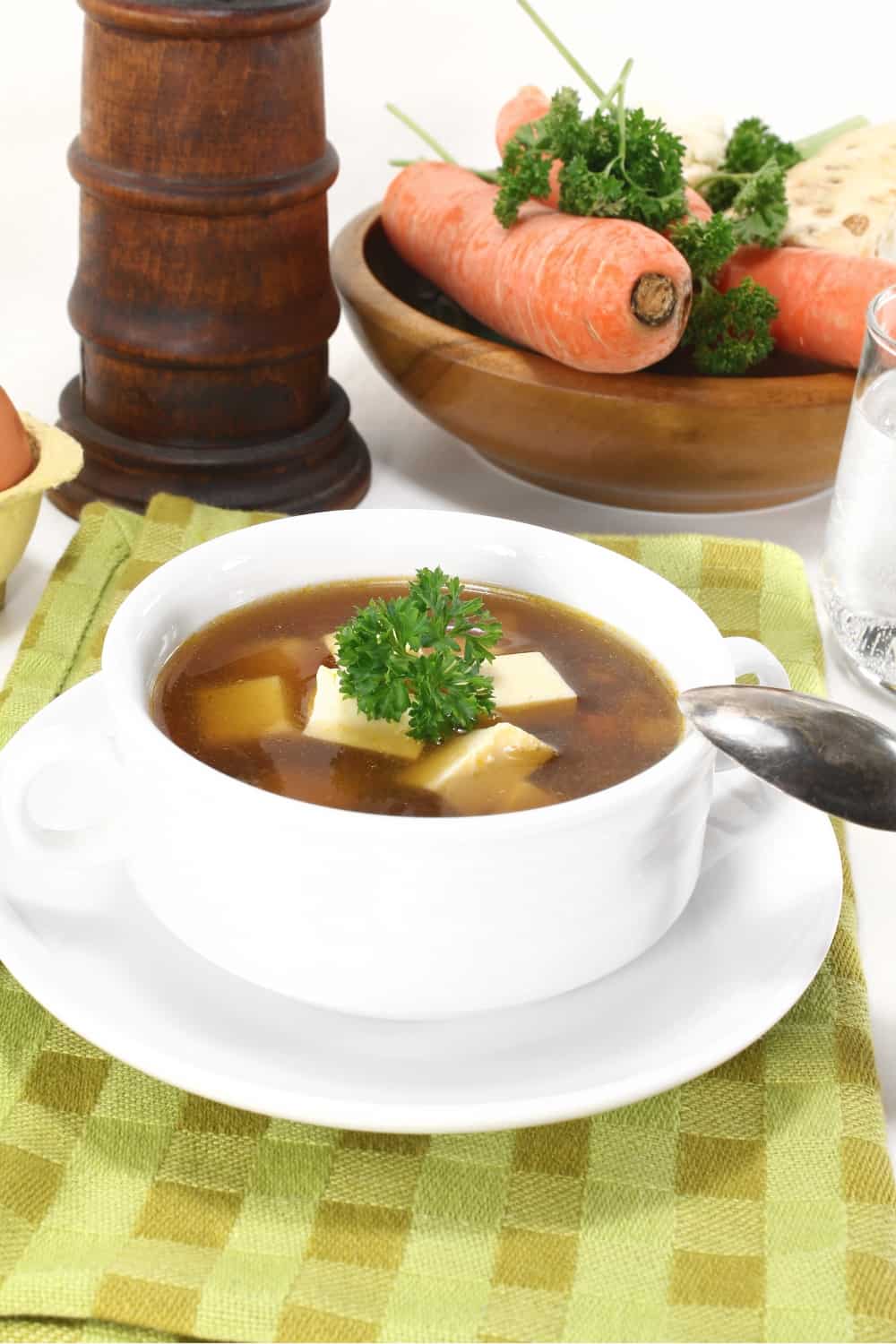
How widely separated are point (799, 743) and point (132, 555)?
0.84 m

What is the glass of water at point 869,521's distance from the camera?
1539 mm

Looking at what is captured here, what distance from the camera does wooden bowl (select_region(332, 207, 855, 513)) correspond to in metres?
1.77

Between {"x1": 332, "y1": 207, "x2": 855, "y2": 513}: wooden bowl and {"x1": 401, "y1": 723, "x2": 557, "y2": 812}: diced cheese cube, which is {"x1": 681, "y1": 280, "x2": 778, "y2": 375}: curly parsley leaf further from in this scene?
{"x1": 401, "y1": 723, "x2": 557, "y2": 812}: diced cheese cube

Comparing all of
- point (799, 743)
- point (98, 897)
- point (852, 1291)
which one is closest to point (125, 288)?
point (98, 897)

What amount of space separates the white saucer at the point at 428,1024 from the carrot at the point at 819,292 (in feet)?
3.14

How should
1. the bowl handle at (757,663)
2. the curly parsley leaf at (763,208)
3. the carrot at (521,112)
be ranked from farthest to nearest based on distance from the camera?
the carrot at (521,112)
the curly parsley leaf at (763,208)
the bowl handle at (757,663)

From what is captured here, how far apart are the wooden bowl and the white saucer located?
2.49 feet

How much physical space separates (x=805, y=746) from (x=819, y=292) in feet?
3.44

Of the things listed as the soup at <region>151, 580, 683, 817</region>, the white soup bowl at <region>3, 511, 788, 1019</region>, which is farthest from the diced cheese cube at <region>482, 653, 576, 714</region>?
the white soup bowl at <region>3, 511, 788, 1019</region>

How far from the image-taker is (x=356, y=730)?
3.53ft

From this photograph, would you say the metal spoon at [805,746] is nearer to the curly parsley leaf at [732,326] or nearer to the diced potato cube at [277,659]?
the diced potato cube at [277,659]

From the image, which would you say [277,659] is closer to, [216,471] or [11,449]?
[11,449]

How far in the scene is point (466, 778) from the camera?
1.04 m

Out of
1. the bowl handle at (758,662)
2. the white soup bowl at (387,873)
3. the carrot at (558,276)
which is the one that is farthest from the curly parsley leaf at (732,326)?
the white soup bowl at (387,873)
